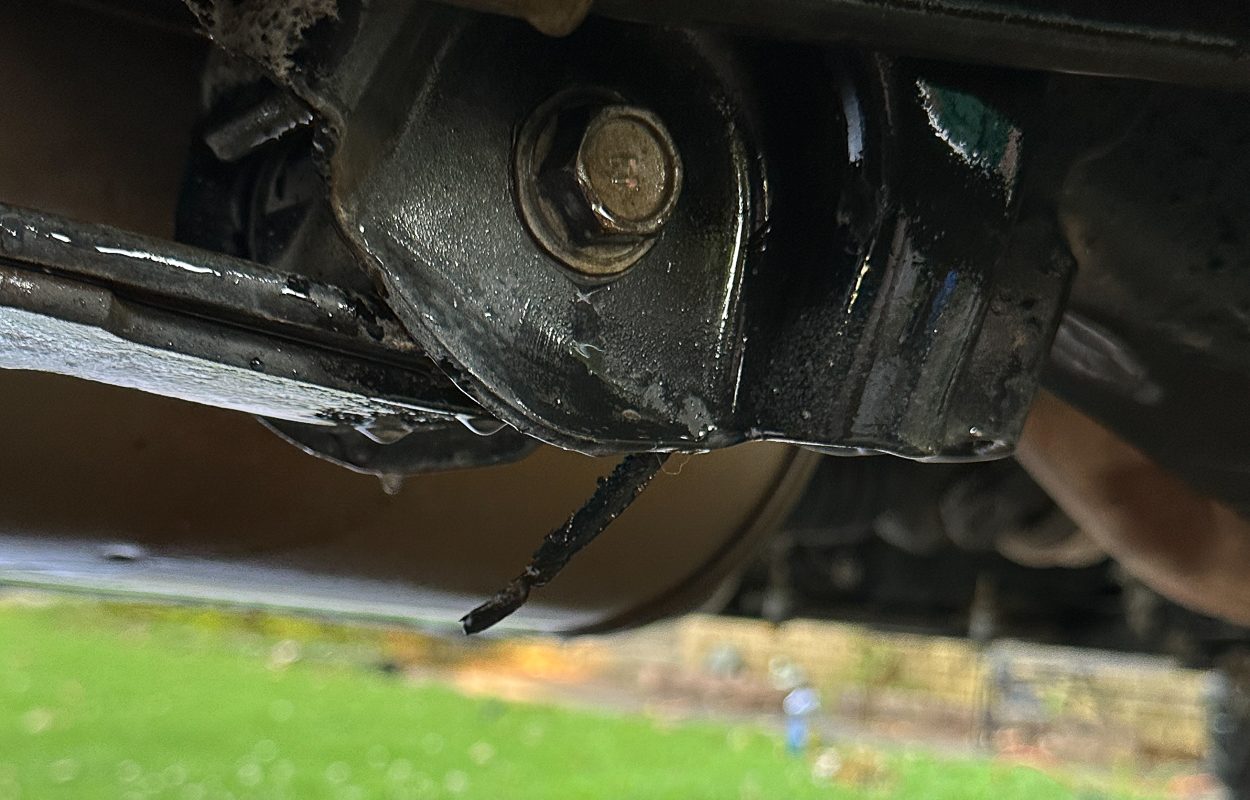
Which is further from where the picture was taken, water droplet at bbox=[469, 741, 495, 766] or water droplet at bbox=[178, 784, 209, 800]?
water droplet at bbox=[469, 741, 495, 766]

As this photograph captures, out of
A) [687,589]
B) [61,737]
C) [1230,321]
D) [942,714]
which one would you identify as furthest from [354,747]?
[1230,321]

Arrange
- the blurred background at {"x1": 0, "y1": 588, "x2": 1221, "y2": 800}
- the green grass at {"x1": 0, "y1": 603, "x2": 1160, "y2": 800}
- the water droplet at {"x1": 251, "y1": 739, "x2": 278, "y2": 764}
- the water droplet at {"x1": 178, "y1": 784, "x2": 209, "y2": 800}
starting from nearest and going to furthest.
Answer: the water droplet at {"x1": 178, "y1": 784, "x2": 209, "y2": 800}, the green grass at {"x1": 0, "y1": 603, "x2": 1160, "y2": 800}, the blurred background at {"x1": 0, "y1": 588, "x2": 1221, "y2": 800}, the water droplet at {"x1": 251, "y1": 739, "x2": 278, "y2": 764}

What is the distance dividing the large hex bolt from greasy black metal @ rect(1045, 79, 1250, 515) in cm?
21

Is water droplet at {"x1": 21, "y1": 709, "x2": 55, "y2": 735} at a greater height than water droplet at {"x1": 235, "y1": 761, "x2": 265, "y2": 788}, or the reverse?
water droplet at {"x1": 235, "y1": 761, "x2": 265, "y2": 788}

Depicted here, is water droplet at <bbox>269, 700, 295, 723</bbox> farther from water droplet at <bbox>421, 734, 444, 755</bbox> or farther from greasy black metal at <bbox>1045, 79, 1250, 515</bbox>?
greasy black metal at <bbox>1045, 79, 1250, 515</bbox>

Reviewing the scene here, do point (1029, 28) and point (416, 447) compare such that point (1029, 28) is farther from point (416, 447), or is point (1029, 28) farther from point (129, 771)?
point (129, 771)

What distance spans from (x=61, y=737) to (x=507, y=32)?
6.15 m

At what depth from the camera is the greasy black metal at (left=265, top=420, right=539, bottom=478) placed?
25.4 inches

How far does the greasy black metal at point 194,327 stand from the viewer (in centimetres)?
Result: 39

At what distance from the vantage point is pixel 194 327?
0.43m

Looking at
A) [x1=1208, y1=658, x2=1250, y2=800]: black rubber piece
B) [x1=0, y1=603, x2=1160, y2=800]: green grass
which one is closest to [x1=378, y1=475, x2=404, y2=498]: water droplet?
[x1=1208, y1=658, x2=1250, y2=800]: black rubber piece

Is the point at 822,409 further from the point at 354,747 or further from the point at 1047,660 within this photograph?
the point at 1047,660

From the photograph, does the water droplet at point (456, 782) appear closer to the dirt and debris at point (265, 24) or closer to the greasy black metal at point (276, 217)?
the greasy black metal at point (276, 217)

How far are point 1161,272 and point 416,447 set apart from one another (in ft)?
1.50
